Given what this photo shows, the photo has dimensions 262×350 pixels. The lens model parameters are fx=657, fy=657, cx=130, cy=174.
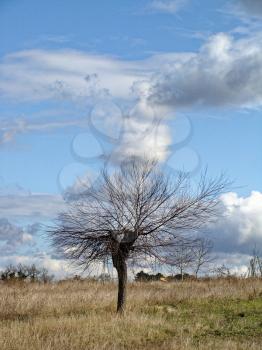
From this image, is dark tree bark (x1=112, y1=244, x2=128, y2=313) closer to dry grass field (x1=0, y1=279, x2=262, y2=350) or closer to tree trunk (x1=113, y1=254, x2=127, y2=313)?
tree trunk (x1=113, y1=254, x2=127, y2=313)

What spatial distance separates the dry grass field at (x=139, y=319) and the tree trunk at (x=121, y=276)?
0.48m

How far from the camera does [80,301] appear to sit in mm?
25156

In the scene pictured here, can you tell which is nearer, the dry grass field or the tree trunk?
the dry grass field

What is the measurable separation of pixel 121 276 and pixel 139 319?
375cm

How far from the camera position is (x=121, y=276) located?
2361cm

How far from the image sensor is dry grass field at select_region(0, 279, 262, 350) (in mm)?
15383

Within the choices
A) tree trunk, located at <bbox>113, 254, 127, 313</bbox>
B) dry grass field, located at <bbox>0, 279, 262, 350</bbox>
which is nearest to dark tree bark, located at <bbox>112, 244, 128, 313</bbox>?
tree trunk, located at <bbox>113, 254, 127, 313</bbox>

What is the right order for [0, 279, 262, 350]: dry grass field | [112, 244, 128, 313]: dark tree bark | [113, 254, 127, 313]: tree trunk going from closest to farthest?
[0, 279, 262, 350]: dry grass field
[112, 244, 128, 313]: dark tree bark
[113, 254, 127, 313]: tree trunk

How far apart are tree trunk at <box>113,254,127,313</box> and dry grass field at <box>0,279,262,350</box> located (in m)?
0.48

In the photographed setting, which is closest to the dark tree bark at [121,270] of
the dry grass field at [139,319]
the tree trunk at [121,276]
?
the tree trunk at [121,276]

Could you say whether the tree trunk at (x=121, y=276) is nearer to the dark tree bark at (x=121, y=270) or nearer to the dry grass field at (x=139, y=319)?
the dark tree bark at (x=121, y=270)

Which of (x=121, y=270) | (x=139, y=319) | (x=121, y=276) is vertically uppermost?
(x=121, y=270)

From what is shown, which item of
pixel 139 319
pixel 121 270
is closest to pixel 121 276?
pixel 121 270

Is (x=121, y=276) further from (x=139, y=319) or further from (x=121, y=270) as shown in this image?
(x=139, y=319)
